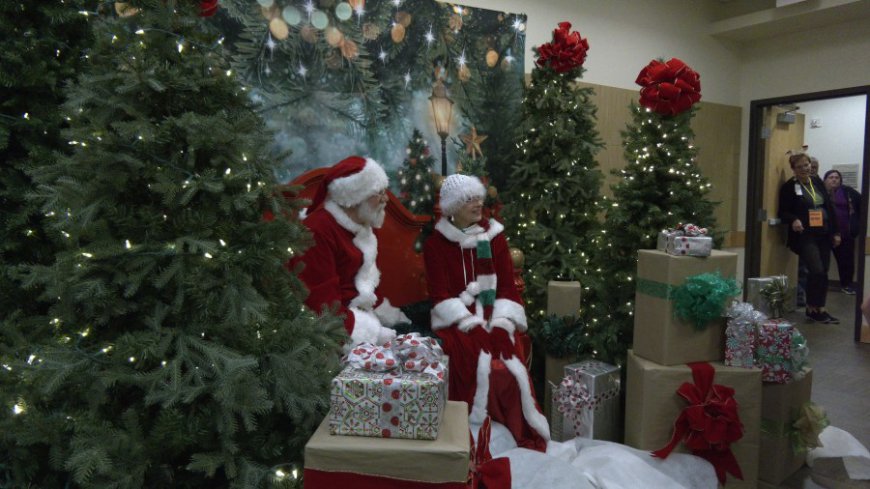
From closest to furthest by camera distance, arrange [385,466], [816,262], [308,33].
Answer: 1. [385,466]
2. [308,33]
3. [816,262]

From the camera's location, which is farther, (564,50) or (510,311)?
(564,50)

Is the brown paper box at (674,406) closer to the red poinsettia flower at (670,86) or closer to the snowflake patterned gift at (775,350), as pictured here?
the snowflake patterned gift at (775,350)

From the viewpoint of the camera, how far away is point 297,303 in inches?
83.0

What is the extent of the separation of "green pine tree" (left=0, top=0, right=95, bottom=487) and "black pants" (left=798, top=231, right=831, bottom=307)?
22.5ft

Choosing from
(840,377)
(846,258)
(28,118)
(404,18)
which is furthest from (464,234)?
(846,258)

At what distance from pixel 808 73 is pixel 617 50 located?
2.19 meters

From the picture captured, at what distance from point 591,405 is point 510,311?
65cm

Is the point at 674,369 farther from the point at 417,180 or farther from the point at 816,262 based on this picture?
the point at 816,262

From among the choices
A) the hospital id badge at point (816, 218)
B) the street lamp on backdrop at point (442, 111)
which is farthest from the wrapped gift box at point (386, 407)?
the hospital id badge at point (816, 218)

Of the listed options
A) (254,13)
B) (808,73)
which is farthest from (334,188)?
(808,73)

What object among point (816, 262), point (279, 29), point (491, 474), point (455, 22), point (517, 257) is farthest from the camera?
point (816, 262)

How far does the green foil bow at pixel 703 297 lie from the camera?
A: 2729 mm

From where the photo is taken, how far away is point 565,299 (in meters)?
3.71

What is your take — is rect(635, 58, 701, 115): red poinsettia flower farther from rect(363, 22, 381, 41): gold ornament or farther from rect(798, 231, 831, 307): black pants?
rect(798, 231, 831, 307): black pants
